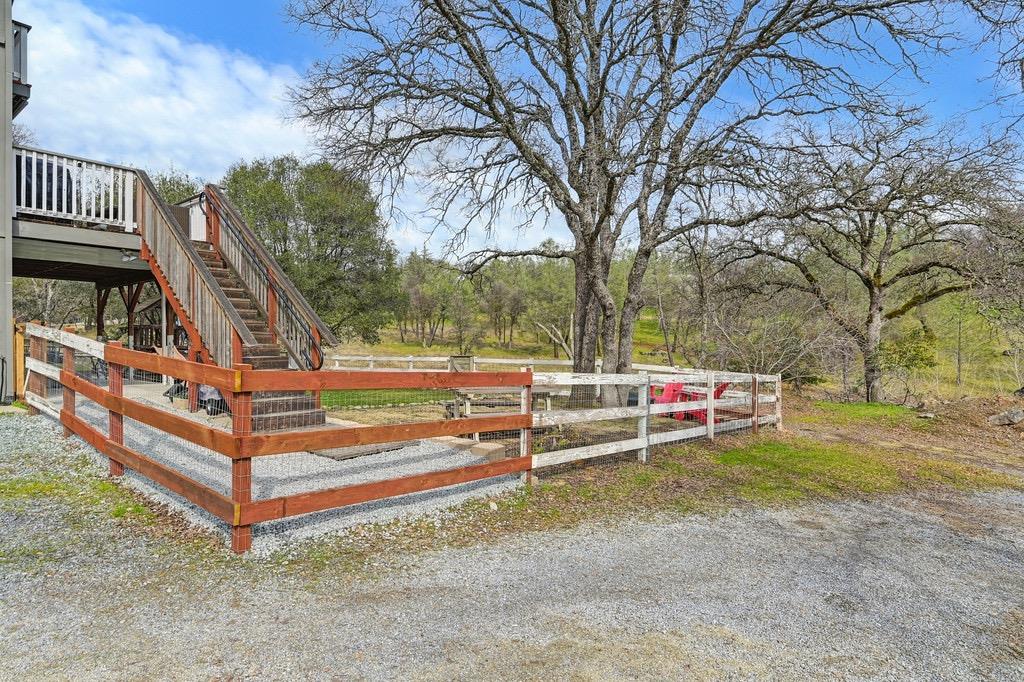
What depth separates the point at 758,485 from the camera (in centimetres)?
605

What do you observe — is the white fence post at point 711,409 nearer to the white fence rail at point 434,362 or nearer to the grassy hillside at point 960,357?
the white fence rail at point 434,362

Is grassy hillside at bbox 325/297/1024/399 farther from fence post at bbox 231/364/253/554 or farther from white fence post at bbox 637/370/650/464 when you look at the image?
fence post at bbox 231/364/253/554

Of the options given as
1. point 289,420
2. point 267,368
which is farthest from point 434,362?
point 289,420

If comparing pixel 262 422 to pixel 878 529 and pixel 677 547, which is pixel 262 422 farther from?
pixel 878 529

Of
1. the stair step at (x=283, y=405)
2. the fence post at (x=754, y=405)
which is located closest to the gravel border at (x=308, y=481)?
the stair step at (x=283, y=405)

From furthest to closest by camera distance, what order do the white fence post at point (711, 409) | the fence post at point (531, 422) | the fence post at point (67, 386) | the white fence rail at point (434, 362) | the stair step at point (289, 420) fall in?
the white fence rail at point (434, 362) < the white fence post at point (711, 409) < the stair step at point (289, 420) < the fence post at point (67, 386) < the fence post at point (531, 422)

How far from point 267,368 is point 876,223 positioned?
17.4 m

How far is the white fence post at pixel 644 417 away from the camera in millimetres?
6559

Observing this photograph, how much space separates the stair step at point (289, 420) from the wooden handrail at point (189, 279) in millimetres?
1016

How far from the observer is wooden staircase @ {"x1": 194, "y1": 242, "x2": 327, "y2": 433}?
7.05 meters

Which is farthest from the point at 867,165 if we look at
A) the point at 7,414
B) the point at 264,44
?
the point at 7,414

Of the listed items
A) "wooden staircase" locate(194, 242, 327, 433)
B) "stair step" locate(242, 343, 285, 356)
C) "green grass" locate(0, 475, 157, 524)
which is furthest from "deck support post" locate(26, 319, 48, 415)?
"green grass" locate(0, 475, 157, 524)

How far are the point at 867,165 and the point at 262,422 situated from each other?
35.6ft

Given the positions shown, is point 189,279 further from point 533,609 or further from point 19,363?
point 533,609
